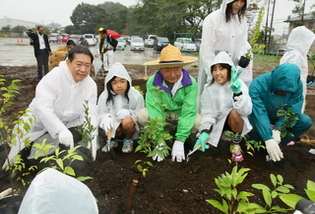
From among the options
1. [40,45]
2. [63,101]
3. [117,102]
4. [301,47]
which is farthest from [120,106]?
[40,45]

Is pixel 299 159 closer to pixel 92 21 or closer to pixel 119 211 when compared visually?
pixel 119 211

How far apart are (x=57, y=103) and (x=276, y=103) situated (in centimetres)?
210

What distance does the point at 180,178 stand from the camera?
1.95 metres

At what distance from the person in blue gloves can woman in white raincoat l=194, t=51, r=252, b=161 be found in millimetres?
158

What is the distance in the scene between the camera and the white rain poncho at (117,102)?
7.70 feet

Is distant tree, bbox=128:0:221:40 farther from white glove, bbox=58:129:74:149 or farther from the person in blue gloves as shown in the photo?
white glove, bbox=58:129:74:149

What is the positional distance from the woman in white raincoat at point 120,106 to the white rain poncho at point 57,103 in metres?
0.17

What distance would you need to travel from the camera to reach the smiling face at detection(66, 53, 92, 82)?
2.01 m

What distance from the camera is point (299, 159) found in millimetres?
2342

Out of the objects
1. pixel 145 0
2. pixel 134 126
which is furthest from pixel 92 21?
pixel 134 126

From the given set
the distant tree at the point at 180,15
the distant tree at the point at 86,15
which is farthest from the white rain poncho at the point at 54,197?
the distant tree at the point at 86,15

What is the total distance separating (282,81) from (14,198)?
2.28 meters

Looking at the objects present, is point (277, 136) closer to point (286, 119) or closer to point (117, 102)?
point (286, 119)

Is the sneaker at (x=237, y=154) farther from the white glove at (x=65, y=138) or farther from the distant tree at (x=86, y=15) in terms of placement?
the distant tree at (x=86, y=15)
